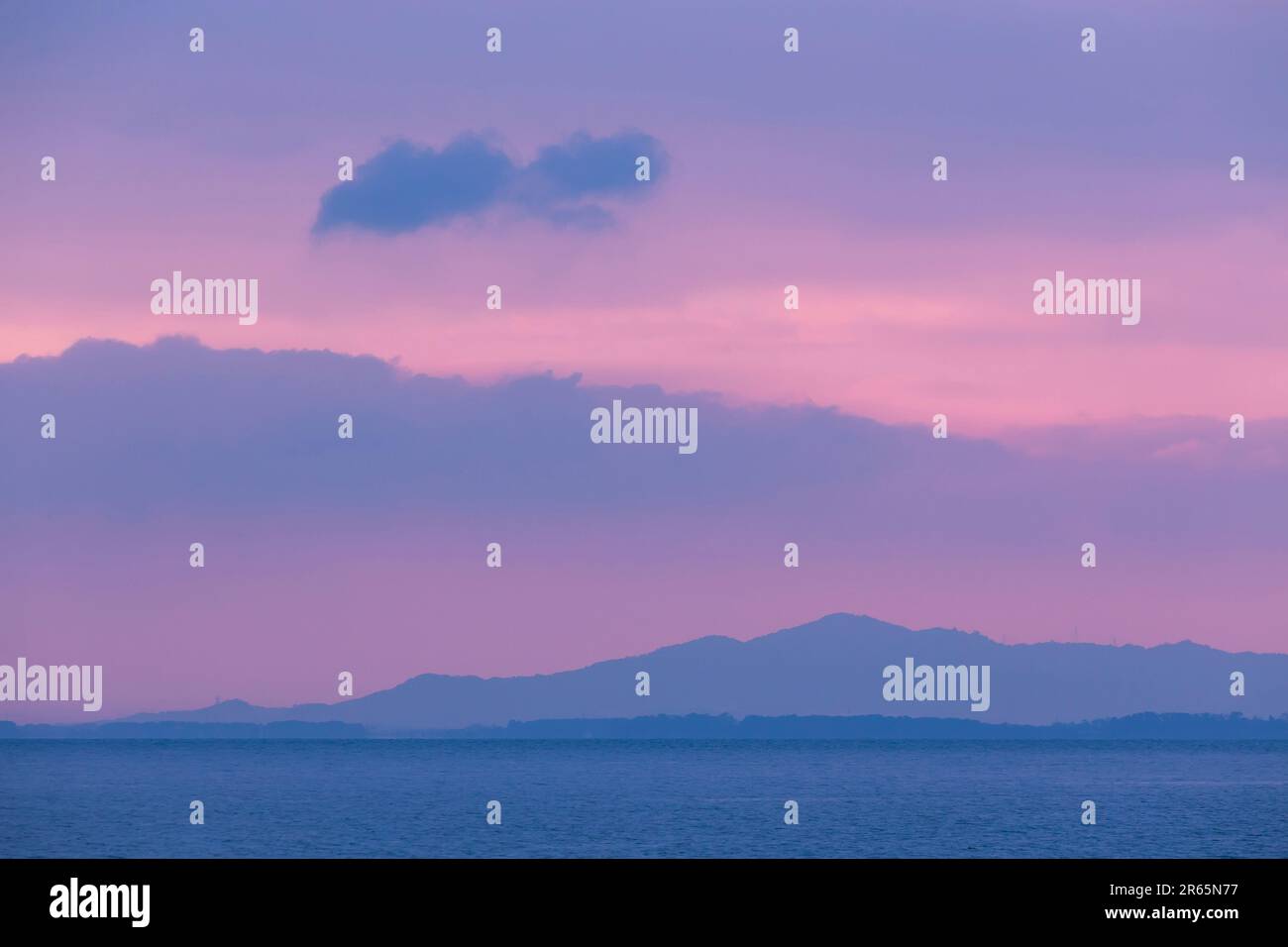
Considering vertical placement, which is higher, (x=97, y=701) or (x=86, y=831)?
(x=97, y=701)

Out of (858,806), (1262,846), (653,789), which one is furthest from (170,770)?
(1262,846)

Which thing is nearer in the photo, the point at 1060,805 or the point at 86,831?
→ the point at 86,831
